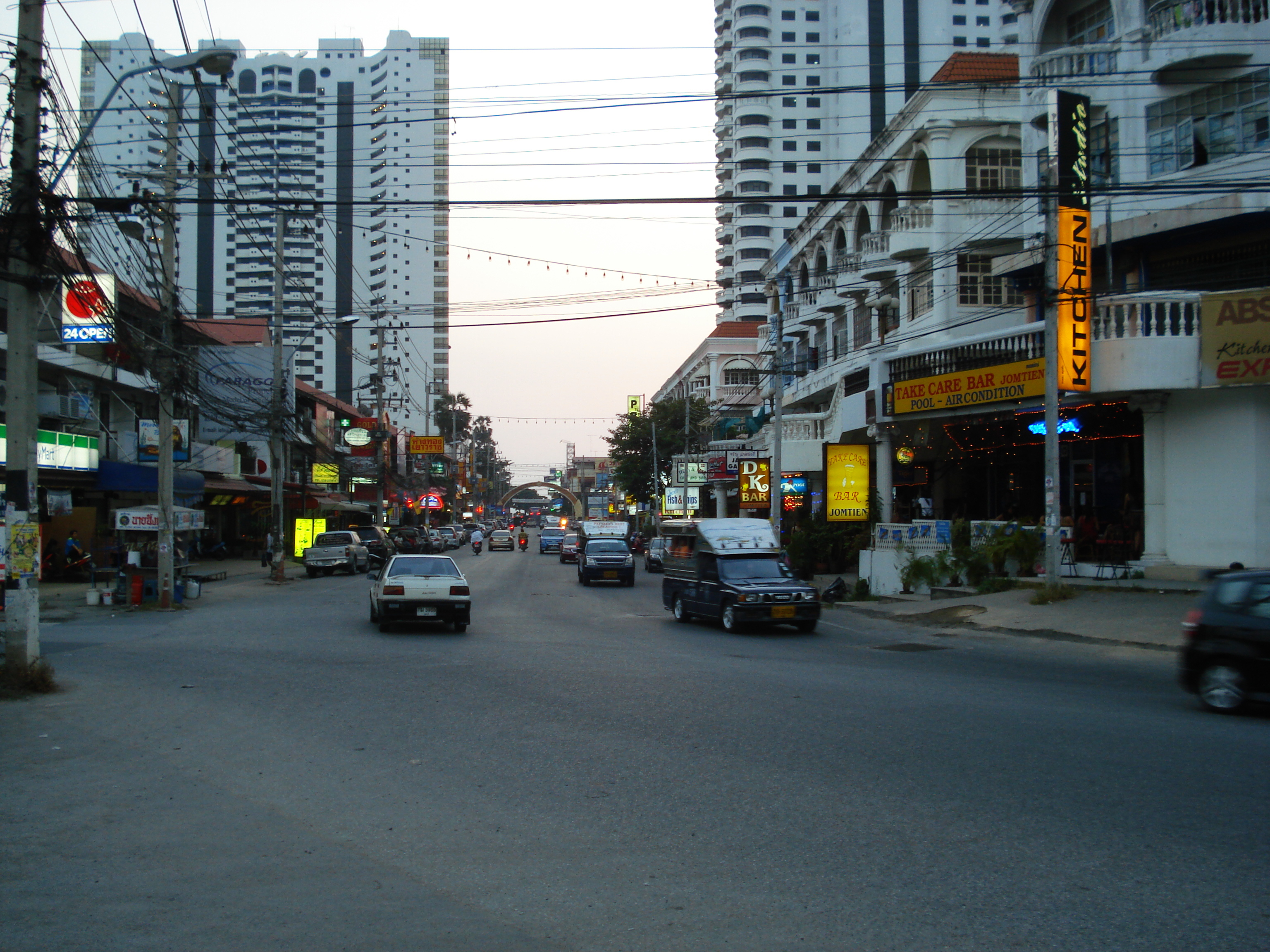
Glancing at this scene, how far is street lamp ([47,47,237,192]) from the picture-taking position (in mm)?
13203

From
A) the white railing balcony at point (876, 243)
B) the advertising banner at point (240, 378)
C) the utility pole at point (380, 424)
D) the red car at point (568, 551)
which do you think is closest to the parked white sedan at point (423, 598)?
the advertising banner at point (240, 378)

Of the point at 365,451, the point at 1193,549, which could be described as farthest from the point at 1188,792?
the point at 365,451

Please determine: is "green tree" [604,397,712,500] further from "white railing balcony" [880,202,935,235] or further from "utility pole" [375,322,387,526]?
"white railing balcony" [880,202,935,235]

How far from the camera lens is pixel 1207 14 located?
950 inches

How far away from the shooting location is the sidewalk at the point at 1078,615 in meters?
17.4

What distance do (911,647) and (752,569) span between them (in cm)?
458

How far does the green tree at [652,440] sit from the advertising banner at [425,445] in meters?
13.2

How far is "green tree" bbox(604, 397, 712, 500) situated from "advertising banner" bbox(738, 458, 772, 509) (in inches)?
946

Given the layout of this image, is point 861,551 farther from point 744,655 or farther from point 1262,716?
point 1262,716

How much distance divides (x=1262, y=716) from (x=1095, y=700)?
1.66m

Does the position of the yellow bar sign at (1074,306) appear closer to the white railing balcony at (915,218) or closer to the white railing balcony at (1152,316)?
the white railing balcony at (1152,316)

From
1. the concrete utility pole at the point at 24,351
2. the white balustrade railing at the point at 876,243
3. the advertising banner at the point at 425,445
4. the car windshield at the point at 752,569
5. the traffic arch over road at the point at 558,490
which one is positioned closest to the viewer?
the concrete utility pole at the point at 24,351

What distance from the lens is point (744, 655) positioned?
16.7m

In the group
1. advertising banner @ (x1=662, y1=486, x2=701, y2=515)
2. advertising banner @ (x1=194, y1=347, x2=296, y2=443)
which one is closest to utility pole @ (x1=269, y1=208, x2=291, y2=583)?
advertising banner @ (x1=194, y1=347, x2=296, y2=443)
